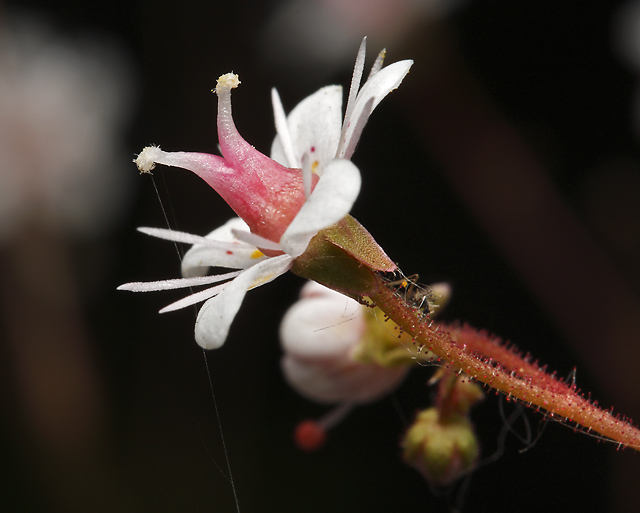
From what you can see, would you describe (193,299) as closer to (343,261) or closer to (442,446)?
(343,261)

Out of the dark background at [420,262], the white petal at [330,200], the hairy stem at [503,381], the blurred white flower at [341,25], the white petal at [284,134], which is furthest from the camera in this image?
the blurred white flower at [341,25]

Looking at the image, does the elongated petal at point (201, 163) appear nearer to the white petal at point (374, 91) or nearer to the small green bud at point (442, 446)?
the white petal at point (374, 91)

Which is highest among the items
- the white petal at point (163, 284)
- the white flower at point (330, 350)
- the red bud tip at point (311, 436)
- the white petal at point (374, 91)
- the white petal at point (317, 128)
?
the white petal at point (317, 128)

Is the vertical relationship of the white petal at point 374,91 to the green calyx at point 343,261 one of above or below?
above

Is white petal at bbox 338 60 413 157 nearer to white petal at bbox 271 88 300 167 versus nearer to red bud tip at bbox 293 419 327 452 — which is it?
white petal at bbox 271 88 300 167

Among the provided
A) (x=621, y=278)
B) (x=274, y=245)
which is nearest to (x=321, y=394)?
(x=274, y=245)

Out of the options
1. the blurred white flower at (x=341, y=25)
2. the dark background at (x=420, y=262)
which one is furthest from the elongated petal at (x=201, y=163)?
the blurred white flower at (x=341, y=25)

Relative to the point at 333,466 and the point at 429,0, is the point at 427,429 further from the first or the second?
the point at 429,0
